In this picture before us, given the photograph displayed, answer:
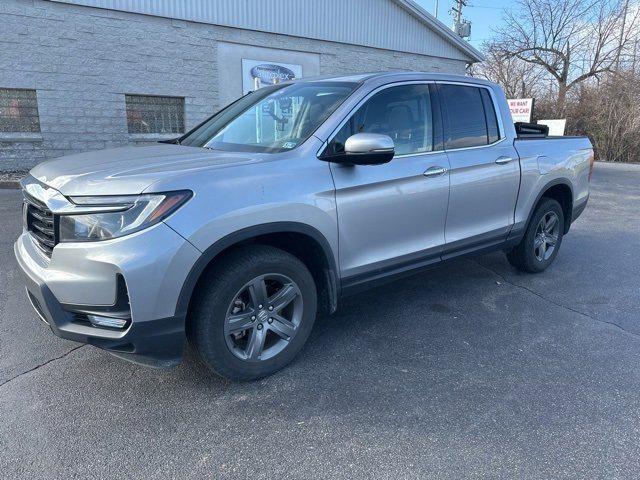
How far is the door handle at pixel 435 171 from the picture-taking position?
3.59 metres

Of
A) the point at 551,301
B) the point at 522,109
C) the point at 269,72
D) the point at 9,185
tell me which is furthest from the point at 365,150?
the point at 522,109

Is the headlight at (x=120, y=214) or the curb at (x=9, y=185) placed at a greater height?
the headlight at (x=120, y=214)

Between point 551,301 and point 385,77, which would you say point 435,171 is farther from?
point 551,301

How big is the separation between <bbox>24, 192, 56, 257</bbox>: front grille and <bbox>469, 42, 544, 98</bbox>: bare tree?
31.5 m

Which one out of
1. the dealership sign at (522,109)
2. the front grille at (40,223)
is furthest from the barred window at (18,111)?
the dealership sign at (522,109)

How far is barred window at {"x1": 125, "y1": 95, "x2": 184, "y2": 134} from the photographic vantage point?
1228cm

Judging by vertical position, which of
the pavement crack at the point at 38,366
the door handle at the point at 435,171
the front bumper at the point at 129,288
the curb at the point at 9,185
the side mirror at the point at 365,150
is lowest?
the pavement crack at the point at 38,366

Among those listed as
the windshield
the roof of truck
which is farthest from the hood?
the roof of truck

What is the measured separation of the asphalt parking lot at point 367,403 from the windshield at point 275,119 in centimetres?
149

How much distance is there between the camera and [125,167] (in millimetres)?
2693

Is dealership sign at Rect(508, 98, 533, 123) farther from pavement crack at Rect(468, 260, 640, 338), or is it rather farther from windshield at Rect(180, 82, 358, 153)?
windshield at Rect(180, 82, 358, 153)

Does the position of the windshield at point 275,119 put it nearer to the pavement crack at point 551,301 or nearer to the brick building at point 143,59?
the pavement crack at point 551,301

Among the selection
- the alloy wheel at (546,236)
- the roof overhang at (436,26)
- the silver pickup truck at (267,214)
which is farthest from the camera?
the roof overhang at (436,26)

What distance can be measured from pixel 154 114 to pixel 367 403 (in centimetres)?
1174
